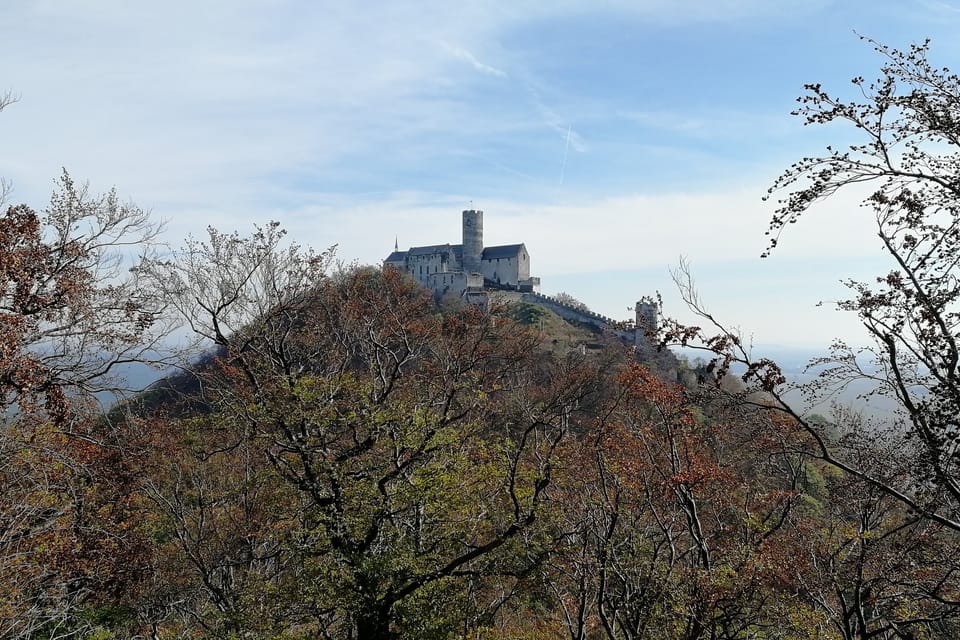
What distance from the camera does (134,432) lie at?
52.4 feet

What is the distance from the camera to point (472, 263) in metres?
89.9

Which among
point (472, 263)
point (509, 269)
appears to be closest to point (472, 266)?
point (472, 263)

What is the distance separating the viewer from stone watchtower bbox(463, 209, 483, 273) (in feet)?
295

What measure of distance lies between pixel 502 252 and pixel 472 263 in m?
4.66

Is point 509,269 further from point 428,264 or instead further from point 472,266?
point 428,264

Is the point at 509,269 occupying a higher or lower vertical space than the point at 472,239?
lower

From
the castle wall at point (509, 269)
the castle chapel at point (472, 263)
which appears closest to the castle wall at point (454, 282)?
the castle chapel at point (472, 263)

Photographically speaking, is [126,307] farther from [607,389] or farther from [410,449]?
[607,389]

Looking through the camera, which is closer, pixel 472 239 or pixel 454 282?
pixel 454 282

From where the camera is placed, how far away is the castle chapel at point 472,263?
8444 centimetres

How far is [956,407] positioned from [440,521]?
8.79 metres

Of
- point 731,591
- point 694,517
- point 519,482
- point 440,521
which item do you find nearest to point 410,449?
point 440,521

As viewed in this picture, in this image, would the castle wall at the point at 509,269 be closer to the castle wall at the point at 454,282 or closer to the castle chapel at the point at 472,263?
the castle chapel at the point at 472,263

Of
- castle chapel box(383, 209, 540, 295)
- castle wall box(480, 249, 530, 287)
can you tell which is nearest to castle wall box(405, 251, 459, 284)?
castle chapel box(383, 209, 540, 295)
